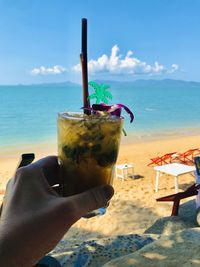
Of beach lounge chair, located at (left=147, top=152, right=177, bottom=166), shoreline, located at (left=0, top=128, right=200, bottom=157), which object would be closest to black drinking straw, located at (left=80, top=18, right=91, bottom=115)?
beach lounge chair, located at (left=147, top=152, right=177, bottom=166)

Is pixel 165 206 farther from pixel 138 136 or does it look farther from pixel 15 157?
pixel 138 136

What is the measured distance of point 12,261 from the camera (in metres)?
1.40

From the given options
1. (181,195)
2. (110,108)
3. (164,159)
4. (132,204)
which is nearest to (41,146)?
(164,159)

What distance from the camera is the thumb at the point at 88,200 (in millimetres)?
1528

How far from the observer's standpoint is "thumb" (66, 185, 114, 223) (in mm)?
1528

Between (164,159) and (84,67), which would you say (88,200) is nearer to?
(84,67)

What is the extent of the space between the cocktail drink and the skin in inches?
6.2

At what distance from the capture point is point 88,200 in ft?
5.20

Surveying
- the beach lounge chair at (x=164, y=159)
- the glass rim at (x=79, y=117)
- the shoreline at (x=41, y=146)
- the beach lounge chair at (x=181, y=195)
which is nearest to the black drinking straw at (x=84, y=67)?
the glass rim at (x=79, y=117)

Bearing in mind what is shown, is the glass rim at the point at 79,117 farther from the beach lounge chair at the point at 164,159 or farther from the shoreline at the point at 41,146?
the shoreline at the point at 41,146

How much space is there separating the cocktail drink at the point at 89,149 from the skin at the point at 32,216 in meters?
0.16

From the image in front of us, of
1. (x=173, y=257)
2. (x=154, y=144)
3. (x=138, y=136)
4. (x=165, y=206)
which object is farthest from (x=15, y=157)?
(x=173, y=257)

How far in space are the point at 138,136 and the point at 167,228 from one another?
16139 mm

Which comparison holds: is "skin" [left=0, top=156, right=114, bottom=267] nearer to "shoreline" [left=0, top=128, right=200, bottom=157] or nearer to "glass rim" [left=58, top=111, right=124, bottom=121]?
"glass rim" [left=58, top=111, right=124, bottom=121]
